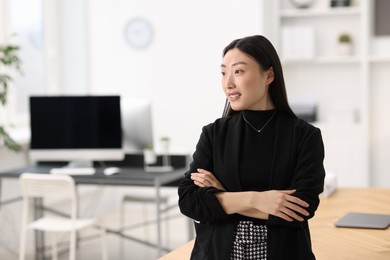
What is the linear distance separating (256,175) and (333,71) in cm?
483

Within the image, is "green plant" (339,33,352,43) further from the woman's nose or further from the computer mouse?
the woman's nose

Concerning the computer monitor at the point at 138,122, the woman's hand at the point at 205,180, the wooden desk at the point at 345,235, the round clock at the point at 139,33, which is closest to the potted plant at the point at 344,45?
the round clock at the point at 139,33

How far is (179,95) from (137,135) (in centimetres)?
190

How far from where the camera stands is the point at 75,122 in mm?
4812

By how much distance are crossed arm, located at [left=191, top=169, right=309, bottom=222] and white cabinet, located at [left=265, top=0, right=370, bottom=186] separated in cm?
452

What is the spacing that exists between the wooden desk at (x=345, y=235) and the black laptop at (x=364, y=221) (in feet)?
0.09

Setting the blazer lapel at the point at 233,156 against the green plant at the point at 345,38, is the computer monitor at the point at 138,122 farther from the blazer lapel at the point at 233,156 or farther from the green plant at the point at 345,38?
the blazer lapel at the point at 233,156

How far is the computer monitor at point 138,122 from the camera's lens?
4.78m

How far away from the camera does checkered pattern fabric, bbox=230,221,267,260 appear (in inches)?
70.7

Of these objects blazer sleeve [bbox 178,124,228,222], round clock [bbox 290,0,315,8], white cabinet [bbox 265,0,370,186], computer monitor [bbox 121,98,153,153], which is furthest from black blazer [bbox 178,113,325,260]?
round clock [bbox 290,0,315,8]

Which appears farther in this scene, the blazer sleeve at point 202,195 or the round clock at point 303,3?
the round clock at point 303,3

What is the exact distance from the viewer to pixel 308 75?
654 cm

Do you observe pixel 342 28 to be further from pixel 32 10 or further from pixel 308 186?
pixel 308 186

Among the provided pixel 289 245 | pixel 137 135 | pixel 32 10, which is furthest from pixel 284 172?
pixel 32 10
